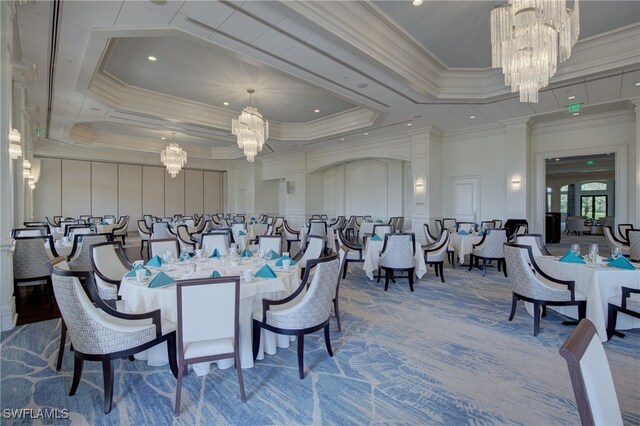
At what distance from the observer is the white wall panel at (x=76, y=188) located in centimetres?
1395

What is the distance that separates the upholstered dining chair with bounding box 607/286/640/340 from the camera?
9.68 ft

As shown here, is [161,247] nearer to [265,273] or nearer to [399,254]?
[265,273]

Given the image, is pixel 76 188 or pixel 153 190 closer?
pixel 76 188

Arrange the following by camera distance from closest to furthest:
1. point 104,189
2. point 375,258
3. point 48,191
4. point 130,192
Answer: point 375,258, point 48,191, point 104,189, point 130,192

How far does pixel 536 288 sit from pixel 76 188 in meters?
16.8

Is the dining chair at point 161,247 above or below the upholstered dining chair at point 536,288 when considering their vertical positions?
above

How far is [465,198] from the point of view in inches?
415

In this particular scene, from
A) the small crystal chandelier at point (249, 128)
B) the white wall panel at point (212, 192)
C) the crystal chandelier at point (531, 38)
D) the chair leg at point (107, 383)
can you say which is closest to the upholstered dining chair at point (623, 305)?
the crystal chandelier at point (531, 38)

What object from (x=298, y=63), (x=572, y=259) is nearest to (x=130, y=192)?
(x=298, y=63)

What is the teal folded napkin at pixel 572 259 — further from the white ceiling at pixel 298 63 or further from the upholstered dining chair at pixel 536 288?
the white ceiling at pixel 298 63

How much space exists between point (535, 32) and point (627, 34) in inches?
131

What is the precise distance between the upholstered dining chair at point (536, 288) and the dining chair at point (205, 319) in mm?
3054

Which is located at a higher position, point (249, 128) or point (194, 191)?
point (249, 128)

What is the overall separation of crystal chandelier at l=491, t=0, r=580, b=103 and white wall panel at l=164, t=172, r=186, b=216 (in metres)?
15.7
